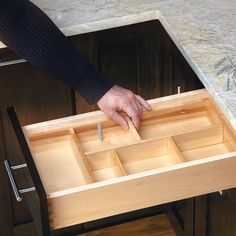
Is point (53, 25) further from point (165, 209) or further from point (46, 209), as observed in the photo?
point (165, 209)

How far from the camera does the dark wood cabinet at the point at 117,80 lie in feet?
6.78

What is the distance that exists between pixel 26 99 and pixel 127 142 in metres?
0.47

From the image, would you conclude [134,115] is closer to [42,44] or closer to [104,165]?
[104,165]

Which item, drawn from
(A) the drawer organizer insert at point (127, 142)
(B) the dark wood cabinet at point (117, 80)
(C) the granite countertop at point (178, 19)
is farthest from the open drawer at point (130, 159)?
(B) the dark wood cabinet at point (117, 80)

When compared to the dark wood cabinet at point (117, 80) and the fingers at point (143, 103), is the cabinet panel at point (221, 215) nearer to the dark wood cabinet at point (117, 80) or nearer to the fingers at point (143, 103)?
the dark wood cabinet at point (117, 80)

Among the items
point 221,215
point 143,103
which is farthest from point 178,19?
point 221,215

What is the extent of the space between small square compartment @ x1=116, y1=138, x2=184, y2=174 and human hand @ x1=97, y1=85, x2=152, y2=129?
0.26ft

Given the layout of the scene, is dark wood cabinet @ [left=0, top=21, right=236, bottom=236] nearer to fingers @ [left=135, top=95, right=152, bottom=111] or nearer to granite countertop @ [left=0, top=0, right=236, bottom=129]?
granite countertop @ [left=0, top=0, right=236, bottom=129]

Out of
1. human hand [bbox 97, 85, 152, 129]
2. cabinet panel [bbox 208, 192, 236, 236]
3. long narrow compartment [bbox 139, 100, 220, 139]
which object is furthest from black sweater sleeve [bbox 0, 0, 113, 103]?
cabinet panel [bbox 208, 192, 236, 236]

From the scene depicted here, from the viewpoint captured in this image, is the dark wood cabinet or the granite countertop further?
the dark wood cabinet

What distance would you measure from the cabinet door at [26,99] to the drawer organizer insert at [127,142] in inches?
13.1

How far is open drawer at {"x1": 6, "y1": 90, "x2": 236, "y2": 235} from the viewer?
1.54 metres

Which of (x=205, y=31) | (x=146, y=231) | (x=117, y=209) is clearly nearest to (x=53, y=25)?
(x=205, y=31)

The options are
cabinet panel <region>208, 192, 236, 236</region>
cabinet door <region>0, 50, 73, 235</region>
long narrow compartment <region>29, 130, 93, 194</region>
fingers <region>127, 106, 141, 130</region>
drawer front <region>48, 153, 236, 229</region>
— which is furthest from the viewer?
cabinet door <region>0, 50, 73, 235</region>
